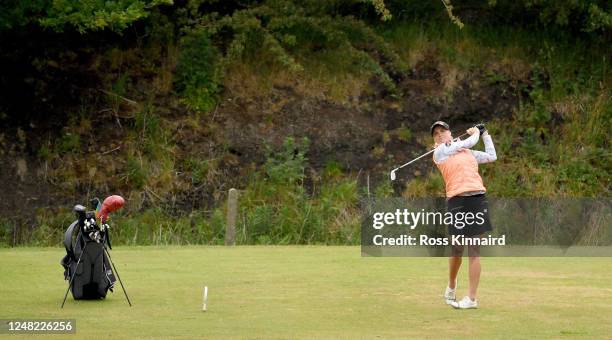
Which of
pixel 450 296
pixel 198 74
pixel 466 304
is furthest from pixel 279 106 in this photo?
pixel 466 304

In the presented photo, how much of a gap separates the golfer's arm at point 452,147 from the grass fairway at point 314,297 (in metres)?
1.63

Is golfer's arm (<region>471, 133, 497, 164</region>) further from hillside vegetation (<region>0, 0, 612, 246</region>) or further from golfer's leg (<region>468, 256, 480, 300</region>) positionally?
hillside vegetation (<region>0, 0, 612, 246</region>)

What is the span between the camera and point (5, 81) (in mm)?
28172

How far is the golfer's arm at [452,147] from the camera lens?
12461 millimetres

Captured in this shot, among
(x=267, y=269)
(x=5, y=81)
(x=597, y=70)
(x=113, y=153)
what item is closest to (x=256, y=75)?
(x=113, y=153)

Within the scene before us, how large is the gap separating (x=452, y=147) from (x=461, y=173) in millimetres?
300

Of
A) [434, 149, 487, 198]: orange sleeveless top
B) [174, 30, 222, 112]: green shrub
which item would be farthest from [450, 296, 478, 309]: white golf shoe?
[174, 30, 222, 112]: green shrub

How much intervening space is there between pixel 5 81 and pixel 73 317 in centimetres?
1762

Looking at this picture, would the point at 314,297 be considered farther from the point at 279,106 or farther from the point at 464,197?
the point at 279,106

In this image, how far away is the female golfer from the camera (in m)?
12.2

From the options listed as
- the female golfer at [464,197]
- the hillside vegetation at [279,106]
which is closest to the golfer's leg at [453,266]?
the female golfer at [464,197]

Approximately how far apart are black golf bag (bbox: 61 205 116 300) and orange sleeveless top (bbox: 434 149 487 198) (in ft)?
12.6

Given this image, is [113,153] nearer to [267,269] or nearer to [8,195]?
[8,195]

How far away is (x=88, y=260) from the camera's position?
1289 cm
